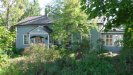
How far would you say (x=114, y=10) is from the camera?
47.0 feet

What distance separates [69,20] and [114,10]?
2030 cm

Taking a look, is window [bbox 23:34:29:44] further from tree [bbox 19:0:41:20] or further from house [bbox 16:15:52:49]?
tree [bbox 19:0:41:20]

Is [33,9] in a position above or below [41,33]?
above

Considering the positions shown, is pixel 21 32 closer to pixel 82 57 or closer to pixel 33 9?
pixel 33 9

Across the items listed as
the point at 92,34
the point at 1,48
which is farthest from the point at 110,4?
the point at 92,34

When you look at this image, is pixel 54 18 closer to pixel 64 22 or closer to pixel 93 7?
pixel 64 22

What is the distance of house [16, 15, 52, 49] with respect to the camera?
42.6m

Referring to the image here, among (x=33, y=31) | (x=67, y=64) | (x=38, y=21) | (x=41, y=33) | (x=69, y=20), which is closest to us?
(x=67, y=64)

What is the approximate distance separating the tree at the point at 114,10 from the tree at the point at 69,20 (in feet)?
60.5

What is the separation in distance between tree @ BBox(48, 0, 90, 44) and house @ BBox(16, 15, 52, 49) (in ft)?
20.7

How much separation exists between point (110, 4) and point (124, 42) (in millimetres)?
2028

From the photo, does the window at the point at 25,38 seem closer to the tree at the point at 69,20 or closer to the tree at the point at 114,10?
the tree at the point at 69,20

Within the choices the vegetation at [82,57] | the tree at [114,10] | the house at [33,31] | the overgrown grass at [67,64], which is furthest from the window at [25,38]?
the overgrown grass at [67,64]

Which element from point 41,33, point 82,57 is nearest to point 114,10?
point 82,57
